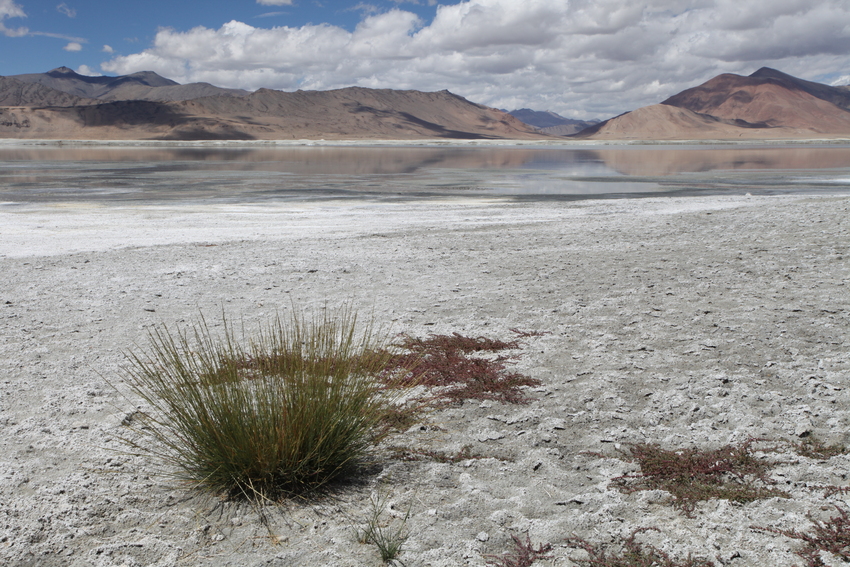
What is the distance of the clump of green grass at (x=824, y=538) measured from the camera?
A: 264 centimetres

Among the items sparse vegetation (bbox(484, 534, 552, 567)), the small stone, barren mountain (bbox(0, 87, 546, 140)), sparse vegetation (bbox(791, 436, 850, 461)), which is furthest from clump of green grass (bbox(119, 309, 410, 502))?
barren mountain (bbox(0, 87, 546, 140))

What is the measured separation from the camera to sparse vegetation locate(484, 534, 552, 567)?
2697mm

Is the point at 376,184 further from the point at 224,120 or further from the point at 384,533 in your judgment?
the point at 224,120

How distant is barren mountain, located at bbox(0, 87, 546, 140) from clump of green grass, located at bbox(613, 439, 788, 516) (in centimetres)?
12466

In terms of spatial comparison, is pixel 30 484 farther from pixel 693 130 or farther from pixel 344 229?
pixel 693 130

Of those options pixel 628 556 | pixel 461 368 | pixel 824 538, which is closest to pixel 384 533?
pixel 628 556

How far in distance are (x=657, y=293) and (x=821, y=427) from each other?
10.7ft

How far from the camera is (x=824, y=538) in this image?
Answer: 274cm

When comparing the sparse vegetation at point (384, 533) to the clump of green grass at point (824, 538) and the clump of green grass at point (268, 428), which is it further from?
the clump of green grass at point (824, 538)

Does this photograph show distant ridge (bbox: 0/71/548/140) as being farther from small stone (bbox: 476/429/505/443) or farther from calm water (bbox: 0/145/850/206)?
small stone (bbox: 476/429/505/443)

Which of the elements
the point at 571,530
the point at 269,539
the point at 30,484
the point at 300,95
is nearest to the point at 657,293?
the point at 571,530

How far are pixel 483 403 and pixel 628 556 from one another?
5.50 feet

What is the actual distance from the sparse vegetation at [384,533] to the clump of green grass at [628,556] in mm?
731

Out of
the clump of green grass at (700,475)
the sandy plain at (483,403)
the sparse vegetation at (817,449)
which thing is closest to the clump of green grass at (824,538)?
the sandy plain at (483,403)
